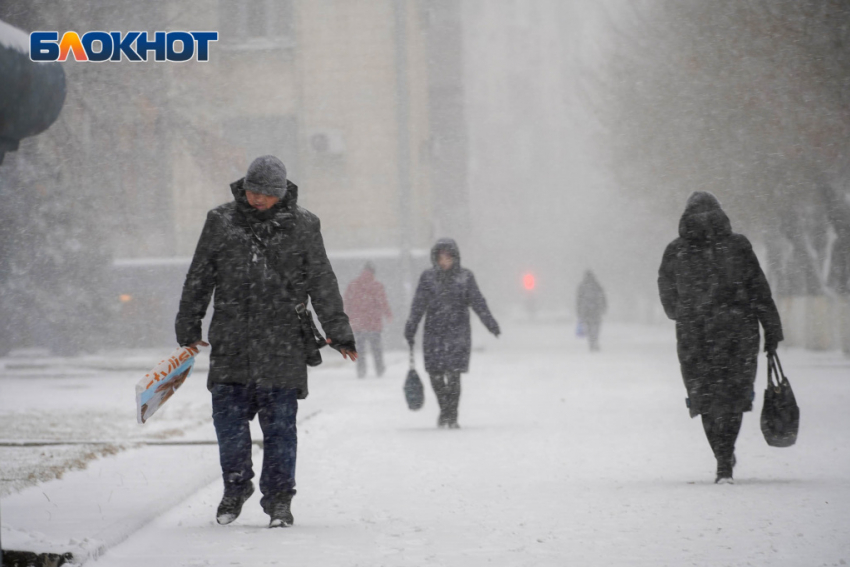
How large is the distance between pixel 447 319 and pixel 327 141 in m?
20.6

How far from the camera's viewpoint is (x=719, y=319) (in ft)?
23.6

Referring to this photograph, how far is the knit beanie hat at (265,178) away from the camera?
5641 millimetres

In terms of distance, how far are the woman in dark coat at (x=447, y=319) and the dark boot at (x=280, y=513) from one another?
4.98 meters

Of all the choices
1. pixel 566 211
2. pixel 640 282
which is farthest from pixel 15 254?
pixel 566 211

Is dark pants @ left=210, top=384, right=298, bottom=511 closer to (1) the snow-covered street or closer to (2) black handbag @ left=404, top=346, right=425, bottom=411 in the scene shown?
(1) the snow-covered street

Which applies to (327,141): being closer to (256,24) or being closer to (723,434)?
(256,24)

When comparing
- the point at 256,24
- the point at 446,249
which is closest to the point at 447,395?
the point at 446,249

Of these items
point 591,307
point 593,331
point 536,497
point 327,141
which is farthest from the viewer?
point 327,141

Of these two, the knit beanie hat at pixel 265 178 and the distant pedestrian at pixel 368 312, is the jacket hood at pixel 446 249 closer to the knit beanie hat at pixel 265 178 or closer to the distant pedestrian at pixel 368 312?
the knit beanie hat at pixel 265 178

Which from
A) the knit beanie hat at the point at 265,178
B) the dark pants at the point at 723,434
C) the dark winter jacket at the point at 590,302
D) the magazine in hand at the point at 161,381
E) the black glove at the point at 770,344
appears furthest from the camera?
the dark winter jacket at the point at 590,302

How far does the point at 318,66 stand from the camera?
101 ft

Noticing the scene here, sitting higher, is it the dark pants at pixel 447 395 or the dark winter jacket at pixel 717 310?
the dark winter jacket at pixel 717 310

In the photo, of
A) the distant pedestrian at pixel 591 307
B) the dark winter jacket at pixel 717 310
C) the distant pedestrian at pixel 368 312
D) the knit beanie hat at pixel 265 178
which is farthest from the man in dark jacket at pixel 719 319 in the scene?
the distant pedestrian at pixel 591 307

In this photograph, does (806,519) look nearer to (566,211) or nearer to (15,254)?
(15,254)
